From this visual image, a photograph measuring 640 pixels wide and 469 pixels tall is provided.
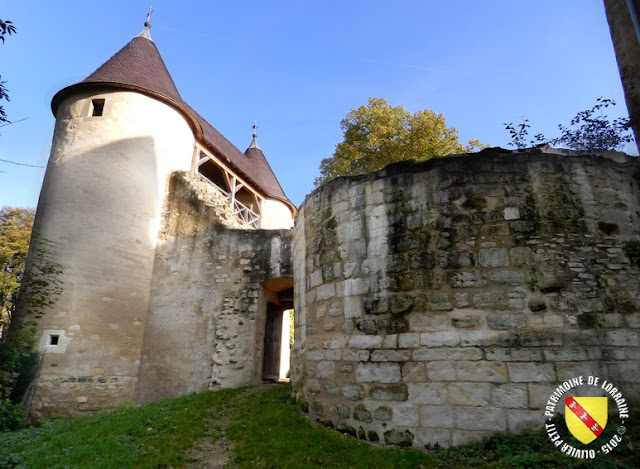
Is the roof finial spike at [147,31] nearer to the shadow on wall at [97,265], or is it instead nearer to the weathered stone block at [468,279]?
the shadow on wall at [97,265]

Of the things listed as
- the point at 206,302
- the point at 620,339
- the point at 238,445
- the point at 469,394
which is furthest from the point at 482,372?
the point at 206,302

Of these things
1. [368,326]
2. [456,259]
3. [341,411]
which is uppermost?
[456,259]

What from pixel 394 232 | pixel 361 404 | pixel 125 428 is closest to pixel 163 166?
pixel 125 428

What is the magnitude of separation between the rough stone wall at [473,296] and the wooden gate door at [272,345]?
4.70 meters

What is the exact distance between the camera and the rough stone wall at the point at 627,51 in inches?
223

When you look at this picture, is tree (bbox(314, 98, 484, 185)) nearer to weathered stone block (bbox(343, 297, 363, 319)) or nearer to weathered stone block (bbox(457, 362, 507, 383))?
weathered stone block (bbox(343, 297, 363, 319))

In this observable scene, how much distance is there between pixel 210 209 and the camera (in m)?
10.6

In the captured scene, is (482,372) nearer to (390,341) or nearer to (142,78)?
(390,341)

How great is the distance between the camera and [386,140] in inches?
616

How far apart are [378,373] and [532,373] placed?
5.19 ft

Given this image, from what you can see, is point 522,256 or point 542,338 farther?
point 522,256

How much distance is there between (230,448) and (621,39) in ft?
25.0

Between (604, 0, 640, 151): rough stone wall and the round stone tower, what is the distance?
9819 mm

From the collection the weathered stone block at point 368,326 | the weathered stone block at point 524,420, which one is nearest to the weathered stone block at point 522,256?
the weathered stone block at point 524,420
